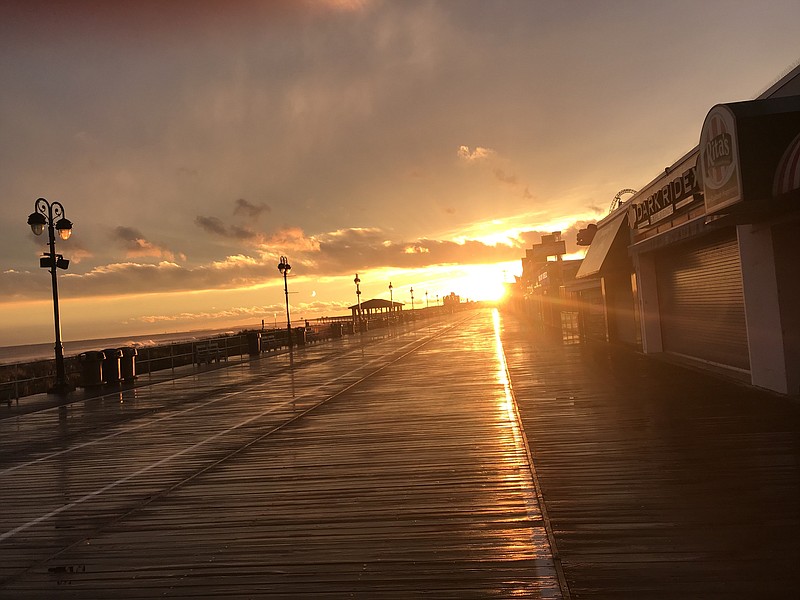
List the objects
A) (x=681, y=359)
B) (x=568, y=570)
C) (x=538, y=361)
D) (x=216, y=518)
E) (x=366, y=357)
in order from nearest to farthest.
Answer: (x=568, y=570)
(x=216, y=518)
(x=681, y=359)
(x=538, y=361)
(x=366, y=357)

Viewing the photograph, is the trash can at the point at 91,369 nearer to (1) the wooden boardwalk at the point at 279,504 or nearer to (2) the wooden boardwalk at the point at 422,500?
(1) the wooden boardwalk at the point at 279,504

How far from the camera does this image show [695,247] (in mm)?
17969

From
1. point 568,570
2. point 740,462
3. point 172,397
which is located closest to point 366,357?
point 172,397

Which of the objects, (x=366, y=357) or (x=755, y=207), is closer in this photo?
(x=755, y=207)

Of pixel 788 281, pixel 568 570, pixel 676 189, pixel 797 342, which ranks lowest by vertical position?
pixel 568 570

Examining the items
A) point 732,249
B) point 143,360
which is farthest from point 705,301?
point 143,360

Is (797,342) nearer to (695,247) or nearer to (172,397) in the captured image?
(695,247)

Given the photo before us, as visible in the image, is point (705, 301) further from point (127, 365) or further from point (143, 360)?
point (143, 360)

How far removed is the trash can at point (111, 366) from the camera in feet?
75.4

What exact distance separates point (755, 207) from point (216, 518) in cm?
947

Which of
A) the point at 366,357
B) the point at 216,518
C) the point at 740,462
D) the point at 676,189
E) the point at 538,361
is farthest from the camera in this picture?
the point at 366,357

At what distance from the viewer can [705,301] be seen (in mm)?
17547

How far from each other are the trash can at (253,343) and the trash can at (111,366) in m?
11.6

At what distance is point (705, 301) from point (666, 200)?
Result: 324 centimetres
